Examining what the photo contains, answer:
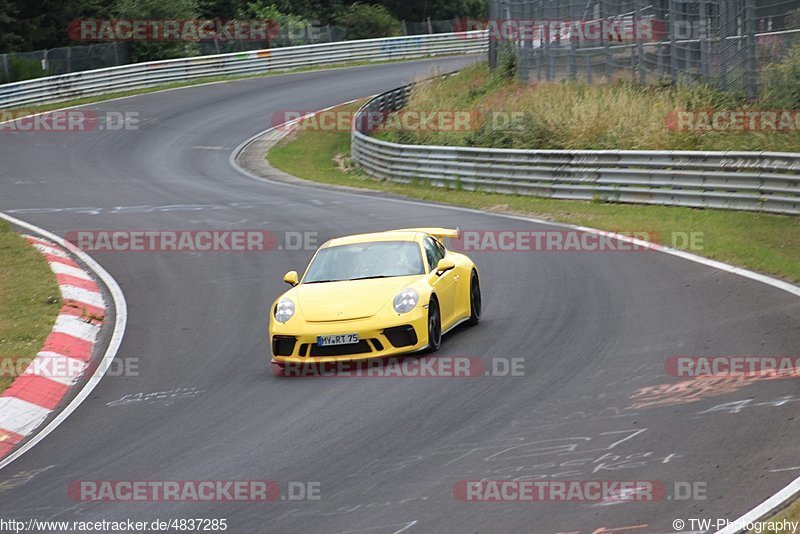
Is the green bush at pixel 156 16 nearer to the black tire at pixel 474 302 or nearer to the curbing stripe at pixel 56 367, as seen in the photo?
the curbing stripe at pixel 56 367

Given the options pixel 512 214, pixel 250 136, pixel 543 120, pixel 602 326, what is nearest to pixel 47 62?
pixel 250 136

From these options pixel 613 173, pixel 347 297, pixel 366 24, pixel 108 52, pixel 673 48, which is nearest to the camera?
pixel 347 297

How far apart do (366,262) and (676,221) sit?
936cm

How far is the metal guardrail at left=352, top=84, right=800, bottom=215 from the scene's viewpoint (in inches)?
780

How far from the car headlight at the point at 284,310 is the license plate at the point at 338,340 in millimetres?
477

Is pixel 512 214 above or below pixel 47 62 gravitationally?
below

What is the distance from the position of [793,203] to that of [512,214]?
18.4ft

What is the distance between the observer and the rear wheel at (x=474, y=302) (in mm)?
12734

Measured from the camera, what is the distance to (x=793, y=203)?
19141mm

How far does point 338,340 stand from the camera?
11.0 metres

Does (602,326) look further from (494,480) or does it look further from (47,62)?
(47,62)

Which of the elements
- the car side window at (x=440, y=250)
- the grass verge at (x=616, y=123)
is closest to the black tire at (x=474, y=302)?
the car side window at (x=440, y=250)

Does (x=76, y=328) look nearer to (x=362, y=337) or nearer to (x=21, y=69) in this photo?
(x=362, y=337)

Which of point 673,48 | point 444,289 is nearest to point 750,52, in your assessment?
point 673,48
